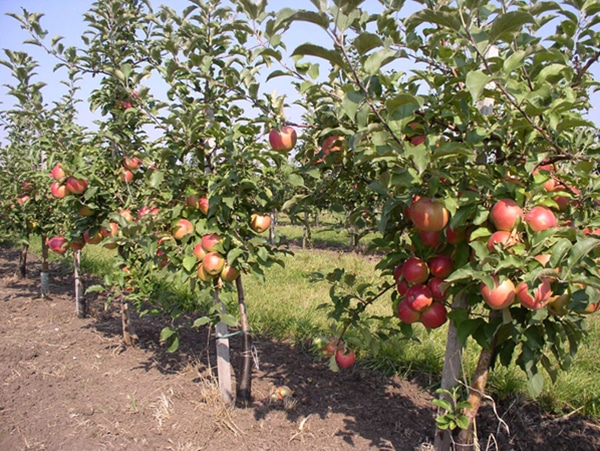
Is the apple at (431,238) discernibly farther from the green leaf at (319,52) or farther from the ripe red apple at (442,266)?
the green leaf at (319,52)

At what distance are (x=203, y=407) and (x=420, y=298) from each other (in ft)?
5.48

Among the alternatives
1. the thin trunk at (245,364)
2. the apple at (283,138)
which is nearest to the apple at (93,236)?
the thin trunk at (245,364)

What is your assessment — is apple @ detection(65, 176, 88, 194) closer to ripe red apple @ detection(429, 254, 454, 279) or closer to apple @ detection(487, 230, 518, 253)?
ripe red apple @ detection(429, 254, 454, 279)

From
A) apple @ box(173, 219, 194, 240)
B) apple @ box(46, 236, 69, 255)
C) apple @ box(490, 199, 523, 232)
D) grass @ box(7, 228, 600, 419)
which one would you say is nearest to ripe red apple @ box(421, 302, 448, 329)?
grass @ box(7, 228, 600, 419)

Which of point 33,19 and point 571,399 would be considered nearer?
point 33,19

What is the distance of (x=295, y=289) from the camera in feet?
18.5

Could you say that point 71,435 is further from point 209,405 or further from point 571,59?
point 571,59

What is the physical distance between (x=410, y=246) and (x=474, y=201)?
428mm

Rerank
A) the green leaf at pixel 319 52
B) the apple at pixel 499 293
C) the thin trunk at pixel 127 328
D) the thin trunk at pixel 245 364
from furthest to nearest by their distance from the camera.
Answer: the thin trunk at pixel 127 328 < the thin trunk at pixel 245 364 < the apple at pixel 499 293 < the green leaf at pixel 319 52

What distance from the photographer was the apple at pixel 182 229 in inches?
86.0

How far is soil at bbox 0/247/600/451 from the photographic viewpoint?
2326 mm

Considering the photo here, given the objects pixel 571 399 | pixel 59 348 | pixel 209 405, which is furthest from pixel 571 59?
pixel 59 348

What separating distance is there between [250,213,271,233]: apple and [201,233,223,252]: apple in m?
0.21

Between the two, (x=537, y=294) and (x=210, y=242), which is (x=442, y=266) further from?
(x=210, y=242)
